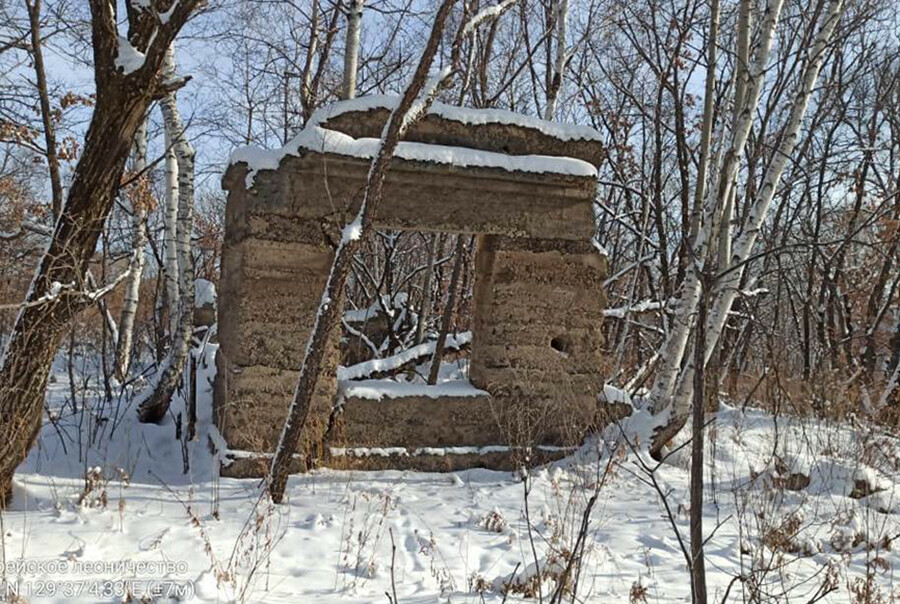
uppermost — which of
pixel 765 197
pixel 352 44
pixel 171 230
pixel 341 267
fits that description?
pixel 352 44

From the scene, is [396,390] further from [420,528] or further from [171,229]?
[171,229]

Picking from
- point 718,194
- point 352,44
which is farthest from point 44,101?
point 718,194

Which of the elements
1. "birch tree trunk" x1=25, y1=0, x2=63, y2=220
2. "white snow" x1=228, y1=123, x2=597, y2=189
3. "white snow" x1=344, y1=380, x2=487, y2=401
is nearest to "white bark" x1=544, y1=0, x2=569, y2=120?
"white snow" x1=228, y1=123, x2=597, y2=189

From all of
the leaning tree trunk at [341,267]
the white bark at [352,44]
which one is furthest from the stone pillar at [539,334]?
the white bark at [352,44]

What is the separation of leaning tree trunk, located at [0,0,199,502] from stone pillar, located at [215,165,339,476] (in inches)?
57.5

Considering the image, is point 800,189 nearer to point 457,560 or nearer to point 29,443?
point 457,560

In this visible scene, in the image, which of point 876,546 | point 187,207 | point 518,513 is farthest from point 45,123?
point 876,546

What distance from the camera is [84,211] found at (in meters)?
4.16

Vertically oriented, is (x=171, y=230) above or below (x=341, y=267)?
above

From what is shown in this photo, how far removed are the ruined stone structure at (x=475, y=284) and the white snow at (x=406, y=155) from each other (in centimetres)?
1

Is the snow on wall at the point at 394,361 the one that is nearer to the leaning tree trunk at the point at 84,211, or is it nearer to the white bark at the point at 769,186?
the leaning tree trunk at the point at 84,211

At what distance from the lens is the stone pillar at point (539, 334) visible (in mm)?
6262

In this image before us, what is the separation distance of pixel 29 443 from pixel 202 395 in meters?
2.73

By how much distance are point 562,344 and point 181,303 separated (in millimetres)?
3660
